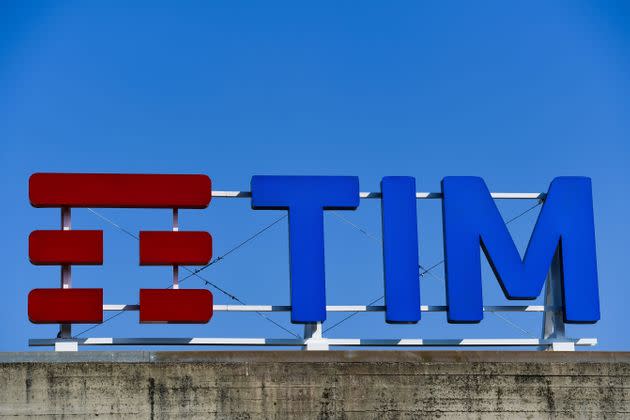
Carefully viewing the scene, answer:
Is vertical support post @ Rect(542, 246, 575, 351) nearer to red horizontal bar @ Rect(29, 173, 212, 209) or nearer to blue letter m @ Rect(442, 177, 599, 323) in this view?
blue letter m @ Rect(442, 177, 599, 323)

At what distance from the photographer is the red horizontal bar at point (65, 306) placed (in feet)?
63.1

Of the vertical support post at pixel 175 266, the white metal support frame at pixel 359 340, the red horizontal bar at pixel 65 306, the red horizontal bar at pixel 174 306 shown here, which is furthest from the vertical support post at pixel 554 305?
the red horizontal bar at pixel 65 306

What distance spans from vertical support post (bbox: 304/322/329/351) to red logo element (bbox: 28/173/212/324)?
4.79ft

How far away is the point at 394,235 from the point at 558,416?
3.91 meters

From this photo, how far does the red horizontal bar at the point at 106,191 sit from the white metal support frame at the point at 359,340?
247 mm

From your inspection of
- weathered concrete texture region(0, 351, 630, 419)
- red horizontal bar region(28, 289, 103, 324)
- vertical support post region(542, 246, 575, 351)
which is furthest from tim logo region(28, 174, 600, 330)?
weathered concrete texture region(0, 351, 630, 419)

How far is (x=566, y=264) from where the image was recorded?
814 inches

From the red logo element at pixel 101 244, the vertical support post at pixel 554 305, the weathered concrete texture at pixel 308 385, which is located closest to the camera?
the weathered concrete texture at pixel 308 385

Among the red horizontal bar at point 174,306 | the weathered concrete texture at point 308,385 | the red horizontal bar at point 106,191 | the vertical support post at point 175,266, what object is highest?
the red horizontal bar at point 106,191

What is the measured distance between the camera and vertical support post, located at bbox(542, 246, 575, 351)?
20.7 m

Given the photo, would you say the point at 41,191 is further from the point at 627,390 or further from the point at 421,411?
the point at 627,390

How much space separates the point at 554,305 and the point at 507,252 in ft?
3.72

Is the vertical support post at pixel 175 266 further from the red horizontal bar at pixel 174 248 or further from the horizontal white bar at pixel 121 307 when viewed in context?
the horizontal white bar at pixel 121 307

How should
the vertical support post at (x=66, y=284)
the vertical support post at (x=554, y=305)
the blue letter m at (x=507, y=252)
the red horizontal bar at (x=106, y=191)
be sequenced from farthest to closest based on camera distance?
the vertical support post at (x=554, y=305) < the blue letter m at (x=507, y=252) < the red horizontal bar at (x=106, y=191) < the vertical support post at (x=66, y=284)
